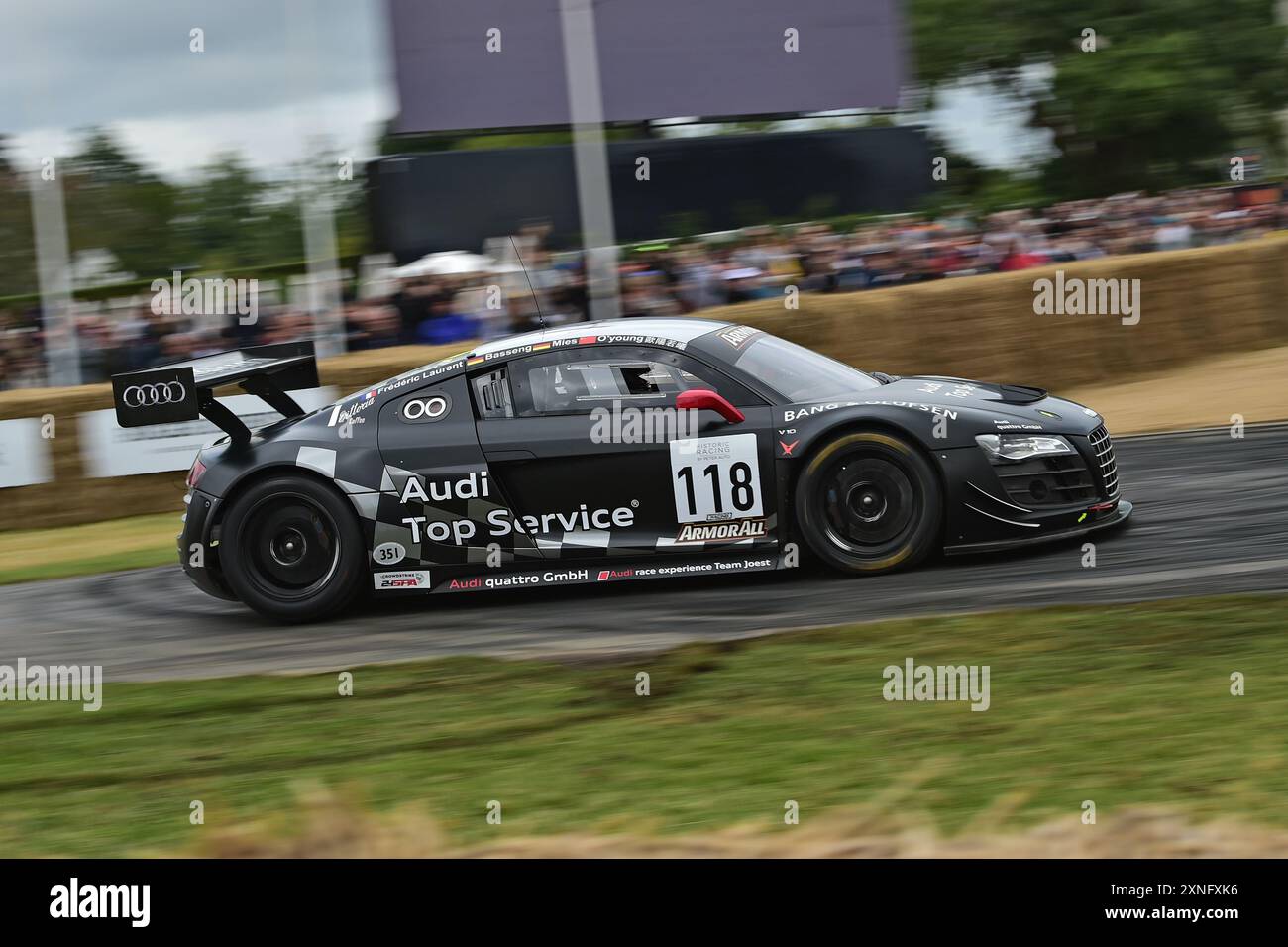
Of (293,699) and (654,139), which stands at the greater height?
(654,139)

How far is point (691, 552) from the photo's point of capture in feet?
24.1

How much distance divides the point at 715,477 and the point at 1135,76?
27193mm

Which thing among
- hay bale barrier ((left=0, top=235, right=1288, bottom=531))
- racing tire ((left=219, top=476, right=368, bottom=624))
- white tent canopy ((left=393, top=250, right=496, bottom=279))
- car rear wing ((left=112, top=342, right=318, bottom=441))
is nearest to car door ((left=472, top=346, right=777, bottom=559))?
racing tire ((left=219, top=476, right=368, bottom=624))

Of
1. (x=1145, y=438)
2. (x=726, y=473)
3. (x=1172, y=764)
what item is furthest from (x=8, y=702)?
(x=1145, y=438)

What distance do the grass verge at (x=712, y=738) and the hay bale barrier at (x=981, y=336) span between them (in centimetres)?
772

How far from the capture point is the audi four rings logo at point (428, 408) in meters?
7.73

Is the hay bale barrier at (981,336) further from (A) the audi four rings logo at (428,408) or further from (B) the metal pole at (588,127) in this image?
(A) the audi four rings logo at (428,408)

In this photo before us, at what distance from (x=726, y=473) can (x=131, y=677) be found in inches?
124

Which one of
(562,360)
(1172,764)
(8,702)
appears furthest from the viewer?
(562,360)

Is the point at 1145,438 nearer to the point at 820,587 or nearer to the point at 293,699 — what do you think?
the point at 820,587

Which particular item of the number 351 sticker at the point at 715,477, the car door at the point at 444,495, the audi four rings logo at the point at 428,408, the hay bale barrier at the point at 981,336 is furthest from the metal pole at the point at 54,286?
the number 351 sticker at the point at 715,477

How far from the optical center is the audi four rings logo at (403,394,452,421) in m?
7.73

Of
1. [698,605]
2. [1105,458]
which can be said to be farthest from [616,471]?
[1105,458]
